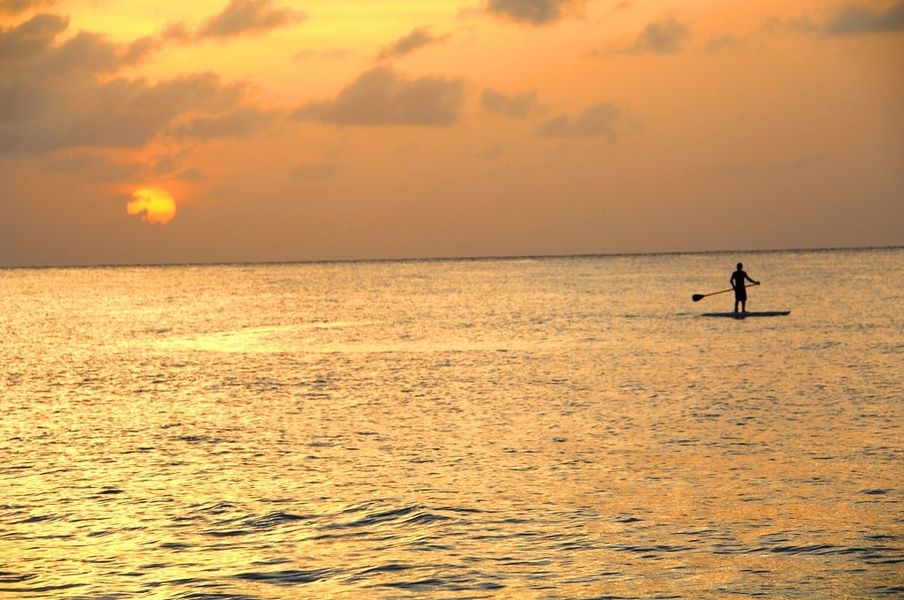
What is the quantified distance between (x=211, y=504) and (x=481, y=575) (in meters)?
5.61

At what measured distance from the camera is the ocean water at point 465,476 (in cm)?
1296

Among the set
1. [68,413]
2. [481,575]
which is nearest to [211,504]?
[481,575]

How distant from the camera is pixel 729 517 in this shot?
15.3 meters

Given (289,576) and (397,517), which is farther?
(397,517)

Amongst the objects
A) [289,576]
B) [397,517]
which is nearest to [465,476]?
[397,517]

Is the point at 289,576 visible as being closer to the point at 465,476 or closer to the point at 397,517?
the point at 397,517

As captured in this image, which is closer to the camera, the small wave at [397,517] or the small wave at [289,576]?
the small wave at [289,576]

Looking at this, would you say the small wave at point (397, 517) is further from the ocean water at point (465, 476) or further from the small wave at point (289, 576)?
the small wave at point (289, 576)

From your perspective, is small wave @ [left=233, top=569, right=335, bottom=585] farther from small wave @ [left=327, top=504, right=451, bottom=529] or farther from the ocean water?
small wave @ [left=327, top=504, right=451, bottom=529]

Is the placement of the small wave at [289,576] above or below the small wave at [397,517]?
below

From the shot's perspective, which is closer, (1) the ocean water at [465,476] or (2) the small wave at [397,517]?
(1) the ocean water at [465,476]

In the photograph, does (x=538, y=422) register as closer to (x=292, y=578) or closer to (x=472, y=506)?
(x=472, y=506)

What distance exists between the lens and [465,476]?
18.5 metres

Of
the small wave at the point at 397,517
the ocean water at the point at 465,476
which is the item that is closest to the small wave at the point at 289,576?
the ocean water at the point at 465,476
